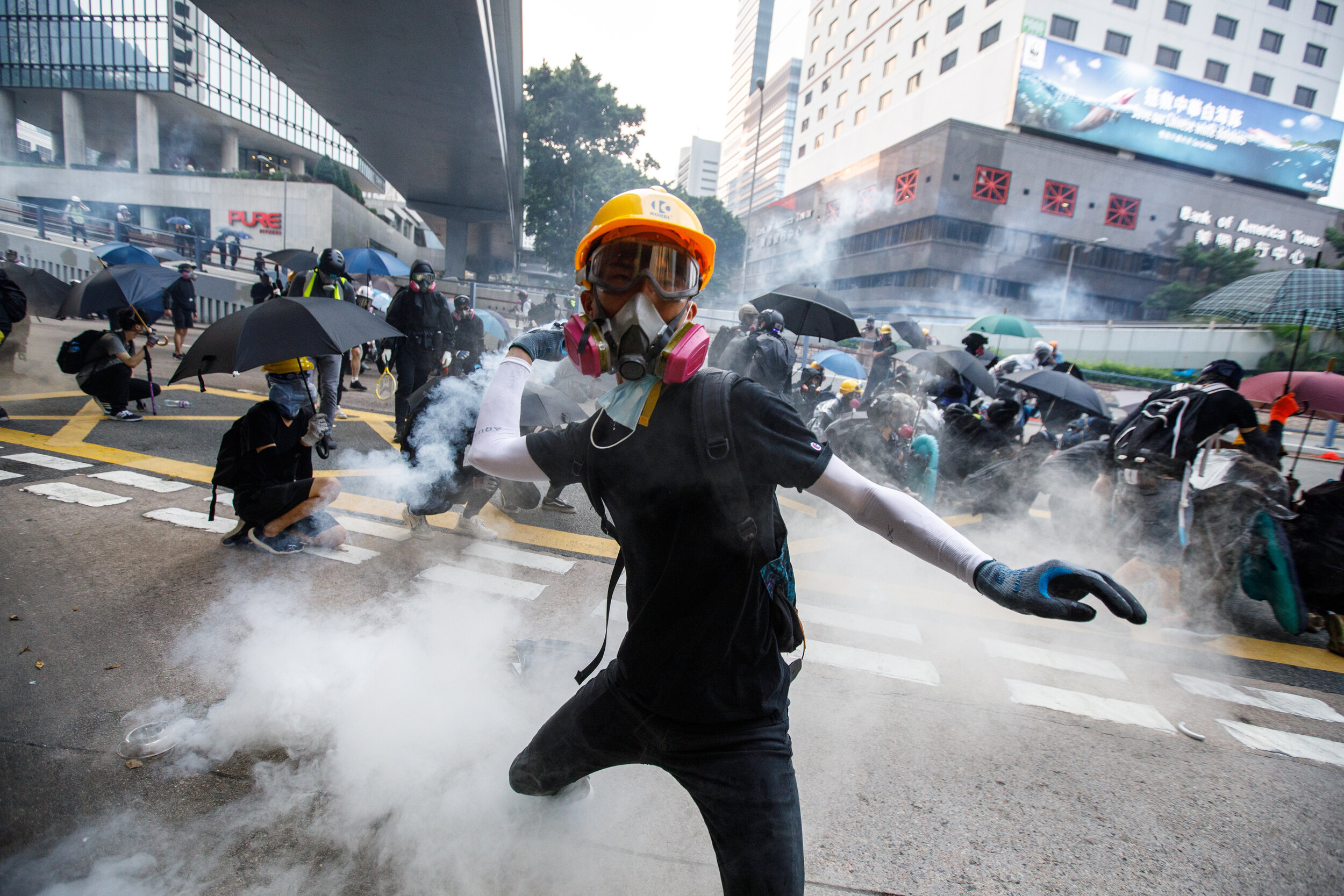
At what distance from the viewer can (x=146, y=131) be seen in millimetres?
31297

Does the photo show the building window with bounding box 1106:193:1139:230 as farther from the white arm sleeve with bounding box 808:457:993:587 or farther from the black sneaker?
the white arm sleeve with bounding box 808:457:993:587

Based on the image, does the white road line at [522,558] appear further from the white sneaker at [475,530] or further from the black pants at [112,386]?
the black pants at [112,386]

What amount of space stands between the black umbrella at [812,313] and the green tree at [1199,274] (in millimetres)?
33043

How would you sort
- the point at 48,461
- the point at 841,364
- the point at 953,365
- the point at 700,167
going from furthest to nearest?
1. the point at 700,167
2. the point at 841,364
3. the point at 953,365
4. the point at 48,461

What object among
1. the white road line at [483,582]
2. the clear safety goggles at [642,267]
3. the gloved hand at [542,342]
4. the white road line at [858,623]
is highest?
the clear safety goggles at [642,267]

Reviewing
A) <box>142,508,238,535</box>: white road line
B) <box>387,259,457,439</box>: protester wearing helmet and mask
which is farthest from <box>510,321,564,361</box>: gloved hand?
<box>387,259,457,439</box>: protester wearing helmet and mask

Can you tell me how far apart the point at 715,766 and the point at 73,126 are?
4573cm

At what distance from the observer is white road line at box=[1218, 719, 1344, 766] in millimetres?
2975

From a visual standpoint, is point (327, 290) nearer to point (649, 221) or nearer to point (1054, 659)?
point (649, 221)

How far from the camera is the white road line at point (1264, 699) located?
3369mm

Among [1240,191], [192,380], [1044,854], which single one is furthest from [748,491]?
[1240,191]

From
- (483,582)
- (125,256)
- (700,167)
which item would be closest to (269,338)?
(483,582)

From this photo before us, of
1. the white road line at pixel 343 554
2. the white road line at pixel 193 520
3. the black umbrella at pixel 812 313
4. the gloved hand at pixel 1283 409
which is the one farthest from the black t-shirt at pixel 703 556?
the black umbrella at pixel 812 313

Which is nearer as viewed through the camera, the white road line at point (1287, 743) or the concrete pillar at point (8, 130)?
the white road line at point (1287, 743)
